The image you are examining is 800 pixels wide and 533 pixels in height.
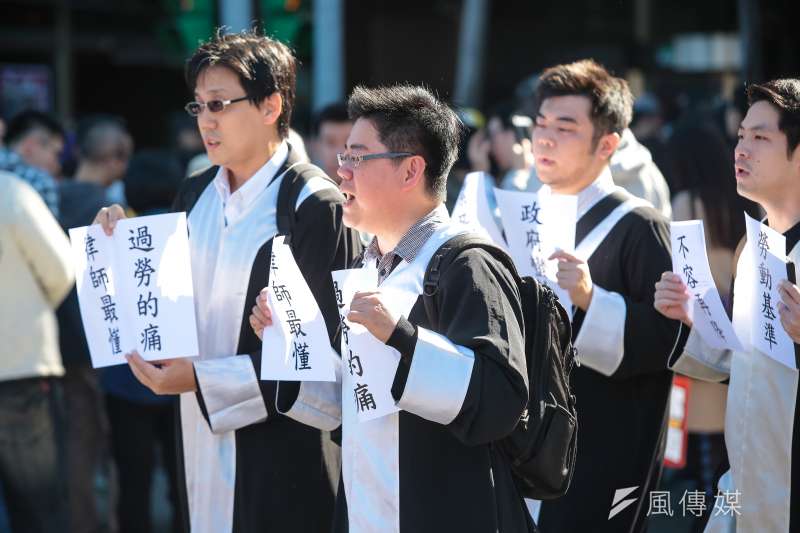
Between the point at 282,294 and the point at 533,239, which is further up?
the point at 533,239

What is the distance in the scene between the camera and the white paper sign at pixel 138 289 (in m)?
3.62

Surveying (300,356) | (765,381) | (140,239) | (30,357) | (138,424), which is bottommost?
(138,424)

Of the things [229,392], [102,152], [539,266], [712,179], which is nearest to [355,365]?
[229,392]

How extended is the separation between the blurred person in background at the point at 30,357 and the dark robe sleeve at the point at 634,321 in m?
2.53

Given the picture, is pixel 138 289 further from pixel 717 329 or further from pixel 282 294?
pixel 717 329

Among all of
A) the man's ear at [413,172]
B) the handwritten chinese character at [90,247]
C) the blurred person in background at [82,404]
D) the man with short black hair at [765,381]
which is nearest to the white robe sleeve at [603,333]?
the man with short black hair at [765,381]

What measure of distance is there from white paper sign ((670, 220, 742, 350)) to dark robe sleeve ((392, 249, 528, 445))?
0.98 meters

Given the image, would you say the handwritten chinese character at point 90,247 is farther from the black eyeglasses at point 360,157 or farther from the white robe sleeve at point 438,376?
the white robe sleeve at point 438,376

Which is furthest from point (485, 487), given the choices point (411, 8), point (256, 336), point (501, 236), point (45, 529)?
point (411, 8)

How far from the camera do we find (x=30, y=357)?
5203 mm

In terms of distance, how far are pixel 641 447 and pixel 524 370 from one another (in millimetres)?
1409

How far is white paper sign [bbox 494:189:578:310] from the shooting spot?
3.86 meters

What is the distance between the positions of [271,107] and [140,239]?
62 centimetres

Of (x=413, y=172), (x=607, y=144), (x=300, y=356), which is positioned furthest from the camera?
(x=607, y=144)
